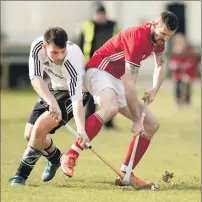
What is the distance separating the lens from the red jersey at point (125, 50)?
7816mm

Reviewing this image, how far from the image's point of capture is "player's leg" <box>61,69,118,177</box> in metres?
7.82

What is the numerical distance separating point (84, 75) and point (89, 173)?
4.43 ft

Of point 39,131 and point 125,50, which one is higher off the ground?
point 125,50

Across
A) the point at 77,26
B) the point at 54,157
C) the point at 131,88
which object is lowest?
the point at 77,26

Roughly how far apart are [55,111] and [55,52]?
578mm

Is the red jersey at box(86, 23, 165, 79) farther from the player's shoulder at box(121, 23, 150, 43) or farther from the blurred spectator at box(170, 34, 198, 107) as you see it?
the blurred spectator at box(170, 34, 198, 107)

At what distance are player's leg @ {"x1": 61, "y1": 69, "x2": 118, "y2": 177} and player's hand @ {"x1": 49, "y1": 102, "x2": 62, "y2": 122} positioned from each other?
0.28 metres

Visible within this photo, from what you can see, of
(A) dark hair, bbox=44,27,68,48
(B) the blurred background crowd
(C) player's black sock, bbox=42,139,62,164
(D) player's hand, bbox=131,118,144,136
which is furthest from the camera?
(B) the blurred background crowd

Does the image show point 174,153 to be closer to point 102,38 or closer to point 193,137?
point 193,137

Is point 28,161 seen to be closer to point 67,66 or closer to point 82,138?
point 82,138

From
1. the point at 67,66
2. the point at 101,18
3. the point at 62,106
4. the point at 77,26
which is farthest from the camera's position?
the point at 77,26

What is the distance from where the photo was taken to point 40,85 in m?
7.72

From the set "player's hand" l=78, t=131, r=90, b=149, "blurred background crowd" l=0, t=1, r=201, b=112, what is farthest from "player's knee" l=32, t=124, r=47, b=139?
"blurred background crowd" l=0, t=1, r=201, b=112

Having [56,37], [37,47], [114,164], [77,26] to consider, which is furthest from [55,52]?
[77,26]
